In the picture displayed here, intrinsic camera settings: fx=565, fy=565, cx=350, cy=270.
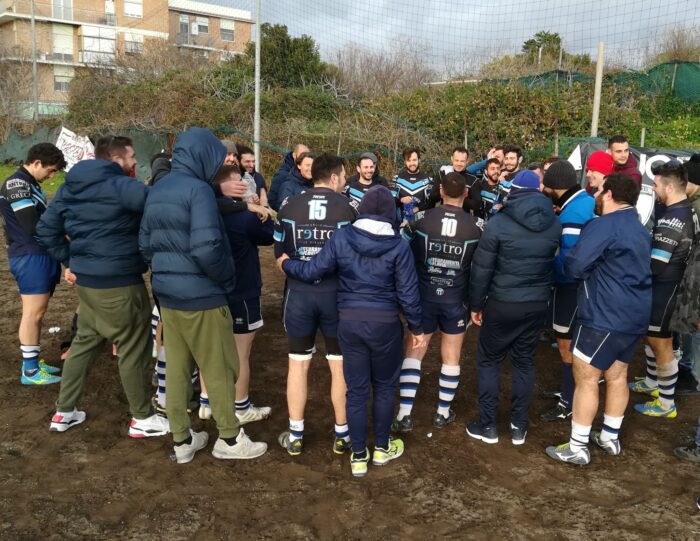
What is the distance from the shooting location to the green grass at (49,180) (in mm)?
17547

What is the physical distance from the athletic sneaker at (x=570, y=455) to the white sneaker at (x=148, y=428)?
9.28 ft

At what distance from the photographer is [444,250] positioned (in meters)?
4.20

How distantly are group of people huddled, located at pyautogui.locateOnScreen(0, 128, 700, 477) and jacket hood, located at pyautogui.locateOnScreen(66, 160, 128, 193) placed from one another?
12 millimetres

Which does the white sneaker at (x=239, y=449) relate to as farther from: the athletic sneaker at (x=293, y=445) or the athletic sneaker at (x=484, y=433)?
the athletic sneaker at (x=484, y=433)

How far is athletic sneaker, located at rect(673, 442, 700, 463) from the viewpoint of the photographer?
3990mm

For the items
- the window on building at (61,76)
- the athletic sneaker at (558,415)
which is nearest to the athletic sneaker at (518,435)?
the athletic sneaker at (558,415)

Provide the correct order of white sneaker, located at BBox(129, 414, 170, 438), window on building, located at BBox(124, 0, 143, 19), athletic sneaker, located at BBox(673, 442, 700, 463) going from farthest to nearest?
window on building, located at BBox(124, 0, 143, 19) < white sneaker, located at BBox(129, 414, 170, 438) < athletic sneaker, located at BBox(673, 442, 700, 463)

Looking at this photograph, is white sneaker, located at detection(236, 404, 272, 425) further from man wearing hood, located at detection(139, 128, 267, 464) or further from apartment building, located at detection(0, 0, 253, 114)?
apartment building, located at detection(0, 0, 253, 114)

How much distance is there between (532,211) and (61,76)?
4422 cm

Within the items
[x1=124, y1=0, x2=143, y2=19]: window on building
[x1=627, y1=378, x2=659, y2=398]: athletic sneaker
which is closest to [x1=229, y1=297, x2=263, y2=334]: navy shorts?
[x1=627, y1=378, x2=659, y2=398]: athletic sneaker

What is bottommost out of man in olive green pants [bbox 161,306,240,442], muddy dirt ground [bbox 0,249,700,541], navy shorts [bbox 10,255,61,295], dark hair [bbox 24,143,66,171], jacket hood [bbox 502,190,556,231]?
muddy dirt ground [bbox 0,249,700,541]

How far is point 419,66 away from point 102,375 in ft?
60.9

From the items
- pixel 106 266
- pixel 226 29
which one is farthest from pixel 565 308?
pixel 226 29

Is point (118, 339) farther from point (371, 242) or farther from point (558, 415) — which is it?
point (558, 415)
